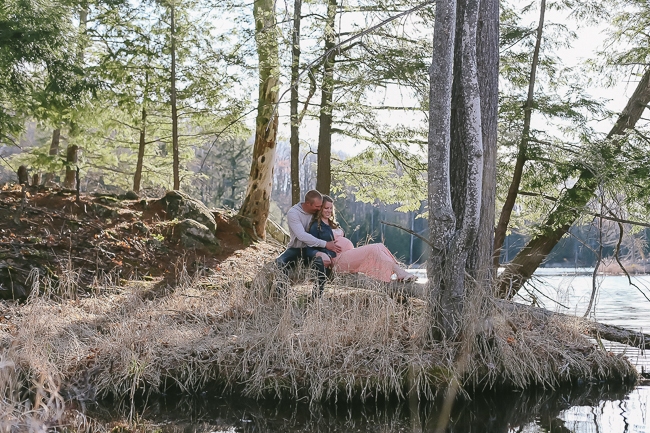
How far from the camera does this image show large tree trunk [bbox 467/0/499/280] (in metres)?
6.31

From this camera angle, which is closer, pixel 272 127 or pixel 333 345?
pixel 333 345

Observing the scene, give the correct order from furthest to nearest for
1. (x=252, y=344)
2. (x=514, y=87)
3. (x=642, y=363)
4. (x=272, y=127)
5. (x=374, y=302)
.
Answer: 1. (x=272, y=127)
2. (x=514, y=87)
3. (x=642, y=363)
4. (x=374, y=302)
5. (x=252, y=344)

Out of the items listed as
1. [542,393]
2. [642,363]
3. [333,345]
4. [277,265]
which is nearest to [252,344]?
[333,345]

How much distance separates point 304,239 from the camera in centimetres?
730

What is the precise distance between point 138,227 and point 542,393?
6498 mm

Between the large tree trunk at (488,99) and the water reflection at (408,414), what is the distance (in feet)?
4.84

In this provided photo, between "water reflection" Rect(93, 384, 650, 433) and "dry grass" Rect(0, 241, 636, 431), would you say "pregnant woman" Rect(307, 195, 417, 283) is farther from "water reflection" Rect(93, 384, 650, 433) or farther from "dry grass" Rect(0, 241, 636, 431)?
"water reflection" Rect(93, 384, 650, 433)

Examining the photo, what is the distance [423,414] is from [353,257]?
2470 millimetres

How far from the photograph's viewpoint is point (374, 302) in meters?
6.25

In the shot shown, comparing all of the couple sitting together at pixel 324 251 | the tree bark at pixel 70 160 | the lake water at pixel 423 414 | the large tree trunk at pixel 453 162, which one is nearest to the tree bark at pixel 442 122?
the large tree trunk at pixel 453 162

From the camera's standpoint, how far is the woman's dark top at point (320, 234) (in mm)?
7422

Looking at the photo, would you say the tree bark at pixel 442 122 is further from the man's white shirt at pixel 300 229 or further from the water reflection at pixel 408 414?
the man's white shirt at pixel 300 229

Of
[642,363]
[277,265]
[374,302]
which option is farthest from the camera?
[277,265]

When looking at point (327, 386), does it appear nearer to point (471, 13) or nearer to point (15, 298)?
point (471, 13)
